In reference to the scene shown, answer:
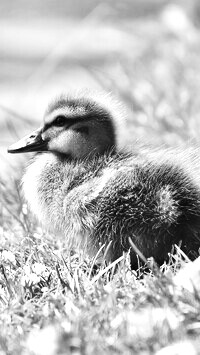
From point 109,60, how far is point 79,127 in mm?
3958

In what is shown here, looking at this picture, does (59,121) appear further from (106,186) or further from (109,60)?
(109,60)

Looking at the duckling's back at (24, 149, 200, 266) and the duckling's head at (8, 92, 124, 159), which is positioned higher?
the duckling's head at (8, 92, 124, 159)

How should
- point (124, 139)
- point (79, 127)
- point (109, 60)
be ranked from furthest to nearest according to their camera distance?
point (109, 60) → point (124, 139) → point (79, 127)

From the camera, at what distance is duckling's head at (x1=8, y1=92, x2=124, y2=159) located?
381cm

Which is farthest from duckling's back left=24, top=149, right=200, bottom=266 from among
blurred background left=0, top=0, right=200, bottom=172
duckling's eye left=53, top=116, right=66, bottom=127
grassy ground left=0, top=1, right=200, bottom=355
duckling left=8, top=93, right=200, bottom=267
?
blurred background left=0, top=0, right=200, bottom=172

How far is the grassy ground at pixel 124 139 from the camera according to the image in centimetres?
259

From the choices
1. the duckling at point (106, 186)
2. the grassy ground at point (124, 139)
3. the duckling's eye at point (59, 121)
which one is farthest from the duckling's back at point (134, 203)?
the duckling's eye at point (59, 121)

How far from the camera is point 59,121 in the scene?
388cm

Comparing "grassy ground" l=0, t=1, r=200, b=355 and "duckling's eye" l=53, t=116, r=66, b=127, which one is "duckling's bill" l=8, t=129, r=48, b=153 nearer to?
"duckling's eye" l=53, t=116, r=66, b=127

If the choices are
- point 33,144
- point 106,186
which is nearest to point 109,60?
point 33,144

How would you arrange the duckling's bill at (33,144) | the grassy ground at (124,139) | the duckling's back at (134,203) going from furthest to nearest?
the duckling's bill at (33,144)
the duckling's back at (134,203)
the grassy ground at (124,139)

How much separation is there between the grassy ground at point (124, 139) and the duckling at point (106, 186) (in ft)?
0.41

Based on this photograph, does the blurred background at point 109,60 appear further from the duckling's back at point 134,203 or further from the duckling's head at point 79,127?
the duckling's back at point 134,203

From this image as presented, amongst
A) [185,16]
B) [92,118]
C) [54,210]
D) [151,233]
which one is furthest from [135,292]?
[185,16]
